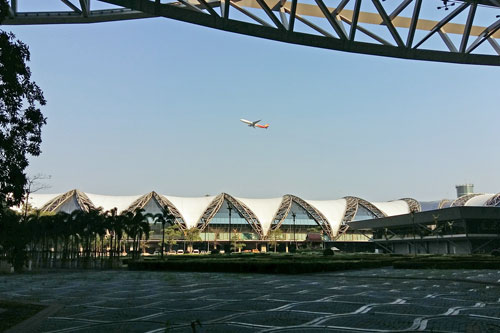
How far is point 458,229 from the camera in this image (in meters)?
70.7

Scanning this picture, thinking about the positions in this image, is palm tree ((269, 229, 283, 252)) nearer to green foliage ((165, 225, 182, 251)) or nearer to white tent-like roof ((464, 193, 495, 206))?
green foliage ((165, 225, 182, 251))

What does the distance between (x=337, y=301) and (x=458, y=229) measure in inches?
2496

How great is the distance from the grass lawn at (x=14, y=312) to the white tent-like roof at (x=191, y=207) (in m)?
100

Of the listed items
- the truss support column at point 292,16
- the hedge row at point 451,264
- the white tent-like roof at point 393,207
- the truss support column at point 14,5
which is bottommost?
the hedge row at point 451,264

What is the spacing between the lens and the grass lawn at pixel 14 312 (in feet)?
37.8

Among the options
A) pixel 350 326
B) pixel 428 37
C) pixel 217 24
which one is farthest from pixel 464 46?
pixel 350 326

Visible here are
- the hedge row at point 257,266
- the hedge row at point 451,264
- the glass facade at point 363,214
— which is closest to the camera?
the hedge row at point 257,266

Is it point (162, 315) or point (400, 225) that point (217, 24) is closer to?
point (162, 315)

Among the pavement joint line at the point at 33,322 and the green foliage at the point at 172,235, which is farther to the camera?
the green foliage at the point at 172,235

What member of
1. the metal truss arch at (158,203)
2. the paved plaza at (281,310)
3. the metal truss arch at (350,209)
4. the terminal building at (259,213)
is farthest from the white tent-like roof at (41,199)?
the paved plaza at (281,310)

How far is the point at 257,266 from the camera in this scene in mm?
32844

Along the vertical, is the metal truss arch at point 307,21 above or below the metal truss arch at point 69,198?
below

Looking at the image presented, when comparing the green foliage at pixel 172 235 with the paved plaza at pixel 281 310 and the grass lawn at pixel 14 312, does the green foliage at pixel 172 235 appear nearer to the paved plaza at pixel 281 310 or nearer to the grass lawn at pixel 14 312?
the paved plaza at pixel 281 310

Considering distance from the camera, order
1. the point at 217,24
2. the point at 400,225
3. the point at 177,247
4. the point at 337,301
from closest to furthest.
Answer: the point at 217,24
the point at 337,301
the point at 400,225
the point at 177,247
